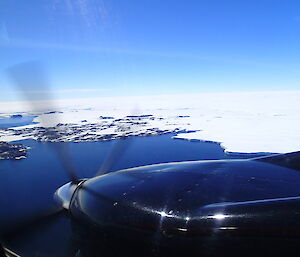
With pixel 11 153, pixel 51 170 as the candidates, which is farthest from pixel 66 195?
pixel 11 153

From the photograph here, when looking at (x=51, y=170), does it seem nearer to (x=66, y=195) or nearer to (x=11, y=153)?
(x=11, y=153)

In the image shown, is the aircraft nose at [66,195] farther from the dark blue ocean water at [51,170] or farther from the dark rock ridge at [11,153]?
the dark rock ridge at [11,153]

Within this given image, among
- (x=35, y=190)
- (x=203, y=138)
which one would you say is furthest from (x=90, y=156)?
(x=203, y=138)

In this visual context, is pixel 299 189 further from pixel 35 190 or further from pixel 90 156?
pixel 90 156

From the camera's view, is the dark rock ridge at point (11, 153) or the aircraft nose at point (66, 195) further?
the dark rock ridge at point (11, 153)

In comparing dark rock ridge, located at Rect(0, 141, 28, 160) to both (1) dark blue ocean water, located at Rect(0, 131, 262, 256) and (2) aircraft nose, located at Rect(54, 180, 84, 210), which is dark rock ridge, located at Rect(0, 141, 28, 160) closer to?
(1) dark blue ocean water, located at Rect(0, 131, 262, 256)

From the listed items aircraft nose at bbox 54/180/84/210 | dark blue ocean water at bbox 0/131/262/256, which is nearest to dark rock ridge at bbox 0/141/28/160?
Answer: dark blue ocean water at bbox 0/131/262/256

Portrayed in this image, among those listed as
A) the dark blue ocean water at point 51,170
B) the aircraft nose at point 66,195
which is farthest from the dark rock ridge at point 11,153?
the aircraft nose at point 66,195

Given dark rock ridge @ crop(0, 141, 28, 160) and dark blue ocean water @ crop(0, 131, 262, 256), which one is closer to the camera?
dark blue ocean water @ crop(0, 131, 262, 256)
